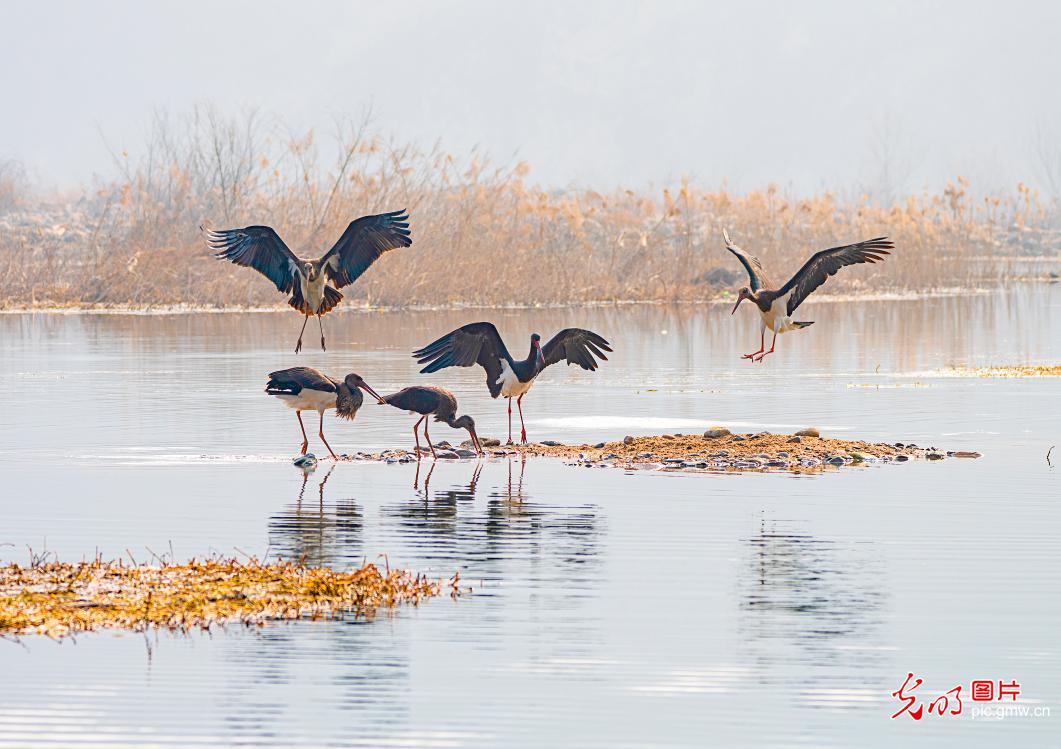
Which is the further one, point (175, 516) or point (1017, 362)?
point (1017, 362)

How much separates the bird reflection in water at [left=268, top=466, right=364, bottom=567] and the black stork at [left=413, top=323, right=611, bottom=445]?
116 inches

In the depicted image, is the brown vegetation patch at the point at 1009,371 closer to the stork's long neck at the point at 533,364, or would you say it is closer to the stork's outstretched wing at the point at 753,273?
the stork's outstretched wing at the point at 753,273

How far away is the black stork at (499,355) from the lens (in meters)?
17.4

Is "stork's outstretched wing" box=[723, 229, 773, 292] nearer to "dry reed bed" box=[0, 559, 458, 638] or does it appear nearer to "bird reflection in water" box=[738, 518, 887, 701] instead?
"bird reflection in water" box=[738, 518, 887, 701]

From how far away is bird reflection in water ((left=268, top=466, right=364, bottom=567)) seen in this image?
11.9 metres

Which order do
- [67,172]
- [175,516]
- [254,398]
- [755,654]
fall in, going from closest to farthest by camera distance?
1. [755,654]
2. [175,516]
3. [254,398]
4. [67,172]

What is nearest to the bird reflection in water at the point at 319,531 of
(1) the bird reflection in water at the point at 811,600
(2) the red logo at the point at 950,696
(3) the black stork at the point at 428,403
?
(3) the black stork at the point at 428,403

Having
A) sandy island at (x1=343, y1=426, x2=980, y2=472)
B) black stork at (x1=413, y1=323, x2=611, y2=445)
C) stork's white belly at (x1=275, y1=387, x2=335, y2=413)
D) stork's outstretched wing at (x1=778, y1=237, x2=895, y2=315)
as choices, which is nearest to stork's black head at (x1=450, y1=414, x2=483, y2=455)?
sandy island at (x1=343, y1=426, x2=980, y2=472)

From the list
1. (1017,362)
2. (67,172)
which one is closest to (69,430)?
(1017,362)

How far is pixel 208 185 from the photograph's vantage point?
56.0 meters

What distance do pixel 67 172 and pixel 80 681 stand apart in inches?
7150

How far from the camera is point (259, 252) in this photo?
18.6 m

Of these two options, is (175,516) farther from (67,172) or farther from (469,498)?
(67,172)

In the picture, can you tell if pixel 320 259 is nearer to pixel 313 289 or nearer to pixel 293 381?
pixel 313 289
